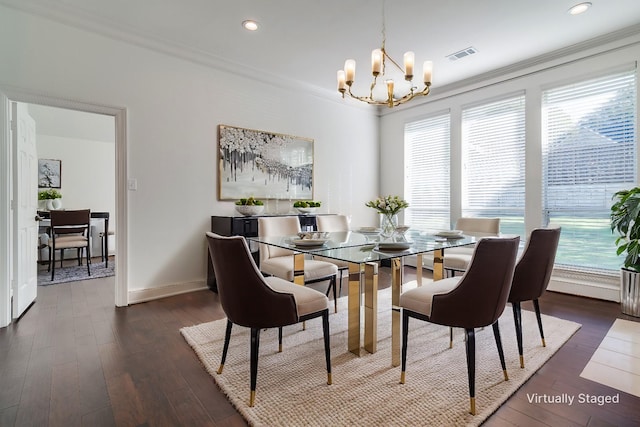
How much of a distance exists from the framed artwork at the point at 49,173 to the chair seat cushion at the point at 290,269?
5.67 meters

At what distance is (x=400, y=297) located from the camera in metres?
1.86

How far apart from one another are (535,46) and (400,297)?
340 centimetres

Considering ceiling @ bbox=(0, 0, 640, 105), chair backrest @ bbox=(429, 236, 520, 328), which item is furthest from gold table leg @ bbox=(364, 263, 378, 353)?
ceiling @ bbox=(0, 0, 640, 105)

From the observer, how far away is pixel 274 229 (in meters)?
3.04

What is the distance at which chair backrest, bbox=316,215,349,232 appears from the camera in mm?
3415

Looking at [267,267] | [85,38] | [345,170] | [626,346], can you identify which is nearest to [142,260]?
[267,267]

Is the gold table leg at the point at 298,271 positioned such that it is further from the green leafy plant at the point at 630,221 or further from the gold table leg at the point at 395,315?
the green leafy plant at the point at 630,221

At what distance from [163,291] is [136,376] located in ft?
5.56

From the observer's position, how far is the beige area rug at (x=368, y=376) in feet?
4.90

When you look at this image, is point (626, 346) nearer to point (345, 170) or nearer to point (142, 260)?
point (345, 170)

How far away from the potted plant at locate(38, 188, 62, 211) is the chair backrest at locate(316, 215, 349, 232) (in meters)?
5.37

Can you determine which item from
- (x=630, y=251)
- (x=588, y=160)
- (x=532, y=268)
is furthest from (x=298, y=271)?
(x=588, y=160)

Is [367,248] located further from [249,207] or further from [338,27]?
[338,27]

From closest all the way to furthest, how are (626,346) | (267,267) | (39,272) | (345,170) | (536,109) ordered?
(626,346), (267,267), (536,109), (39,272), (345,170)
